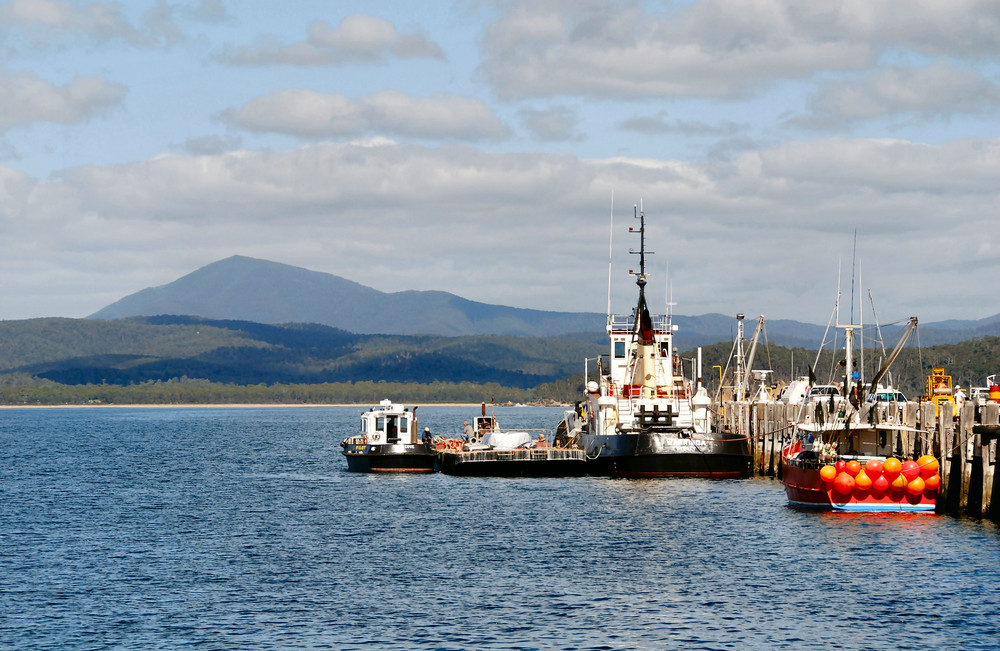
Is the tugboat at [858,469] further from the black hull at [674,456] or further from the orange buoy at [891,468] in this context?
the black hull at [674,456]

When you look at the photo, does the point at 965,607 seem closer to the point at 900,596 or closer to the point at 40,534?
the point at 900,596

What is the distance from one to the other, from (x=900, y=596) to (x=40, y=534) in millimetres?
40844

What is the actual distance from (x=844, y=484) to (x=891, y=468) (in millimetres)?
2397

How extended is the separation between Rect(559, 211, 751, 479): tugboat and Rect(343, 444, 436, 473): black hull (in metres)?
12.1

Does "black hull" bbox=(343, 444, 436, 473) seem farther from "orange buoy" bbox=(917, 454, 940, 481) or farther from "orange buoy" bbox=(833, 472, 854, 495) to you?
"orange buoy" bbox=(917, 454, 940, 481)

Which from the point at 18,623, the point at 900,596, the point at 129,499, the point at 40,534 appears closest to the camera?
the point at 18,623

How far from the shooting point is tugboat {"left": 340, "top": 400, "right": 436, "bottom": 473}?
97312 mm

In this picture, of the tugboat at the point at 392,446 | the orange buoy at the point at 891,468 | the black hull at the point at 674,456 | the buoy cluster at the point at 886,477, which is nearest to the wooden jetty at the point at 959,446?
the buoy cluster at the point at 886,477

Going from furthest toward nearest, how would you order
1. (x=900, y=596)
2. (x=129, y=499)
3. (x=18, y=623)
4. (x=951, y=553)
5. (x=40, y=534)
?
(x=129, y=499) → (x=40, y=534) → (x=951, y=553) → (x=900, y=596) → (x=18, y=623)

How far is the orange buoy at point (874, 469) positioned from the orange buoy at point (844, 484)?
924 mm

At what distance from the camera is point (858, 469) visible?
64375 mm

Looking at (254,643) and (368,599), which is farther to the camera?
(368,599)

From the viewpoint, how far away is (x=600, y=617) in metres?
40.7

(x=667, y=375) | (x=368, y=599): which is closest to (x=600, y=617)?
(x=368, y=599)
